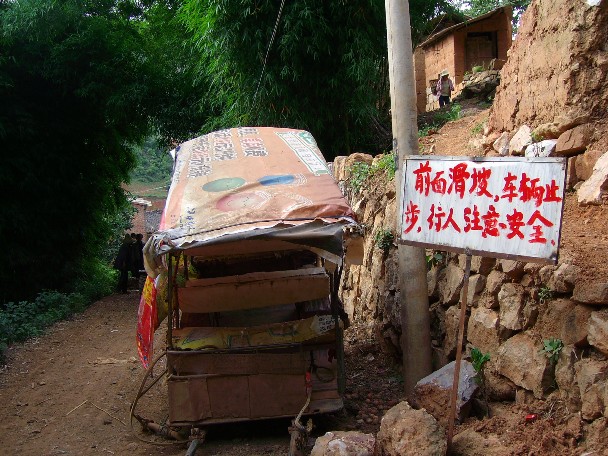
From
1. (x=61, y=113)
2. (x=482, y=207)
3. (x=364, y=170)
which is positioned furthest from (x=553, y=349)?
(x=61, y=113)

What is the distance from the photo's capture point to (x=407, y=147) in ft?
17.5

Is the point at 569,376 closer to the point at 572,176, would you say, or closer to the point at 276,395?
the point at 572,176

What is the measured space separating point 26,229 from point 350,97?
7095 mm

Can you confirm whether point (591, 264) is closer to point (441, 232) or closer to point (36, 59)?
point (441, 232)

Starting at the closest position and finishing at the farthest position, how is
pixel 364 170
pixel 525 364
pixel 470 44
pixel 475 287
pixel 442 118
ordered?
pixel 525 364, pixel 475 287, pixel 364 170, pixel 442 118, pixel 470 44

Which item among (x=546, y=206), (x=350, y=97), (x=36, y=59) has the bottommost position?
(x=546, y=206)

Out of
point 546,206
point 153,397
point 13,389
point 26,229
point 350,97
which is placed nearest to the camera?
point 546,206

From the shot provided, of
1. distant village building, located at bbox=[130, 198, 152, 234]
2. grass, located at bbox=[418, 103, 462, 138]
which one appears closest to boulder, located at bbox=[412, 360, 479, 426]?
grass, located at bbox=[418, 103, 462, 138]

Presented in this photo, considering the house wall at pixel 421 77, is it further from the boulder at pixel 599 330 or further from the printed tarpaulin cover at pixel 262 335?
the boulder at pixel 599 330

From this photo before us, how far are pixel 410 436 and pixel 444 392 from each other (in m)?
0.83

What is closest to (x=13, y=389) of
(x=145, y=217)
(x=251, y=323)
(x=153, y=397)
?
(x=153, y=397)

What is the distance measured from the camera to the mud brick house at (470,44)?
51.6 ft

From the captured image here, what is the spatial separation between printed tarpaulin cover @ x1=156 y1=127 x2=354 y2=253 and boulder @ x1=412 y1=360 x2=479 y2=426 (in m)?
1.40

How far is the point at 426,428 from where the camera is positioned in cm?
363
